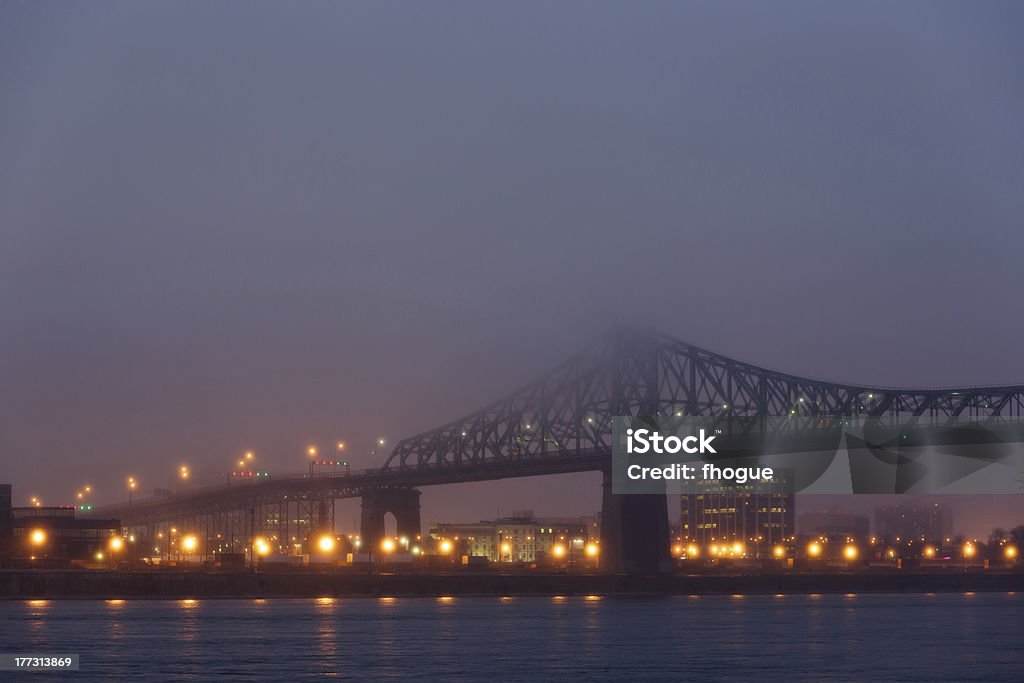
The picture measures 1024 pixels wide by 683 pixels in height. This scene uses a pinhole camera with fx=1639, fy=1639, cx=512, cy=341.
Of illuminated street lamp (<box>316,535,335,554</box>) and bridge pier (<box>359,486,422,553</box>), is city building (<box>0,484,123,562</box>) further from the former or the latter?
bridge pier (<box>359,486,422,553</box>)

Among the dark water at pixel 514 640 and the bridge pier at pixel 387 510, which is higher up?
the bridge pier at pixel 387 510

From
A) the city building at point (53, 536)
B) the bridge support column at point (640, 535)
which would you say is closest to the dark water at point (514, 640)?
the city building at point (53, 536)

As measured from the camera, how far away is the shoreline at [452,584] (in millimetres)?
125438

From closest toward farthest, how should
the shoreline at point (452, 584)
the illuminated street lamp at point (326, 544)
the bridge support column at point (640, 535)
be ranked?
the shoreline at point (452, 584) → the bridge support column at point (640, 535) → the illuminated street lamp at point (326, 544)

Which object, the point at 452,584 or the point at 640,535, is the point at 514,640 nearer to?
the point at 452,584

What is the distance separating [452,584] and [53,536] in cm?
3628

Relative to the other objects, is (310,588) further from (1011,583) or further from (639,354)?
(1011,583)

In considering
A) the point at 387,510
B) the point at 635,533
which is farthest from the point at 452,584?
the point at 387,510

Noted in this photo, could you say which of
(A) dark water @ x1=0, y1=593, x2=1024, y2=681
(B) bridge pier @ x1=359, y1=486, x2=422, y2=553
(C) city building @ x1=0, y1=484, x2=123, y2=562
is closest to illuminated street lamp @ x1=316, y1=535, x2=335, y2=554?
(B) bridge pier @ x1=359, y1=486, x2=422, y2=553

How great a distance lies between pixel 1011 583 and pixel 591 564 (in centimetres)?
4372

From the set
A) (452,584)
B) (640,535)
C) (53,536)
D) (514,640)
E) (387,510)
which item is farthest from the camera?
(387,510)

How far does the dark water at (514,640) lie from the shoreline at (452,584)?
277 cm

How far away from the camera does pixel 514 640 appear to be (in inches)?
3322

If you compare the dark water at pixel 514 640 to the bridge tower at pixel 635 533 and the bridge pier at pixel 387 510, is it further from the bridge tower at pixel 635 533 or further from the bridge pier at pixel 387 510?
the bridge pier at pixel 387 510
